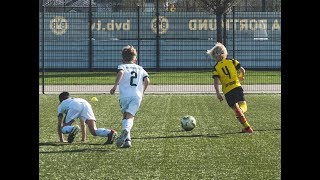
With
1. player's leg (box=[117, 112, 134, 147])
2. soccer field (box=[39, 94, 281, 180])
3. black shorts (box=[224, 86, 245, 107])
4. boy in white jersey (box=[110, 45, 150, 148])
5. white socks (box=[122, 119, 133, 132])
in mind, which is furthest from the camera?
black shorts (box=[224, 86, 245, 107])

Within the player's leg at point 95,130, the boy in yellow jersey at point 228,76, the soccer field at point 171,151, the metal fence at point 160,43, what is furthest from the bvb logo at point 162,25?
the player's leg at point 95,130

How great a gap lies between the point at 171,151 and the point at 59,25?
2583 cm

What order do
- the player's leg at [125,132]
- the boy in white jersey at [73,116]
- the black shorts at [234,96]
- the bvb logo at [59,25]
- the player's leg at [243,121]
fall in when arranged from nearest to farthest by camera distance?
the player's leg at [125,132]
the boy in white jersey at [73,116]
the player's leg at [243,121]
the black shorts at [234,96]
the bvb logo at [59,25]

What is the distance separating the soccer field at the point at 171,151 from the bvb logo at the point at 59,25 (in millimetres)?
17006

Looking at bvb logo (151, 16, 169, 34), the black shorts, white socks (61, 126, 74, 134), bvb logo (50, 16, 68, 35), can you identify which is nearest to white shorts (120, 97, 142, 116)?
white socks (61, 126, 74, 134)

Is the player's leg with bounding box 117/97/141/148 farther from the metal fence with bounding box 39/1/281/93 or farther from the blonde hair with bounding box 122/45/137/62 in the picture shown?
the metal fence with bounding box 39/1/281/93

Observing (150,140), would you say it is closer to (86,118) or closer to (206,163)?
(86,118)

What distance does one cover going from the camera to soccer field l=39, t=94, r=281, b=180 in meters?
10.6

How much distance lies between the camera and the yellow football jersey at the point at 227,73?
52.1 feet

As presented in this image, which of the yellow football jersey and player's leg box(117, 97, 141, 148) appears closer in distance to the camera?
player's leg box(117, 97, 141, 148)

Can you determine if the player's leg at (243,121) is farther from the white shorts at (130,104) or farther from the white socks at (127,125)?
the white socks at (127,125)

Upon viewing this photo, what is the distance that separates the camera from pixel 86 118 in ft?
45.6

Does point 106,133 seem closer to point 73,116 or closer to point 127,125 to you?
point 127,125
